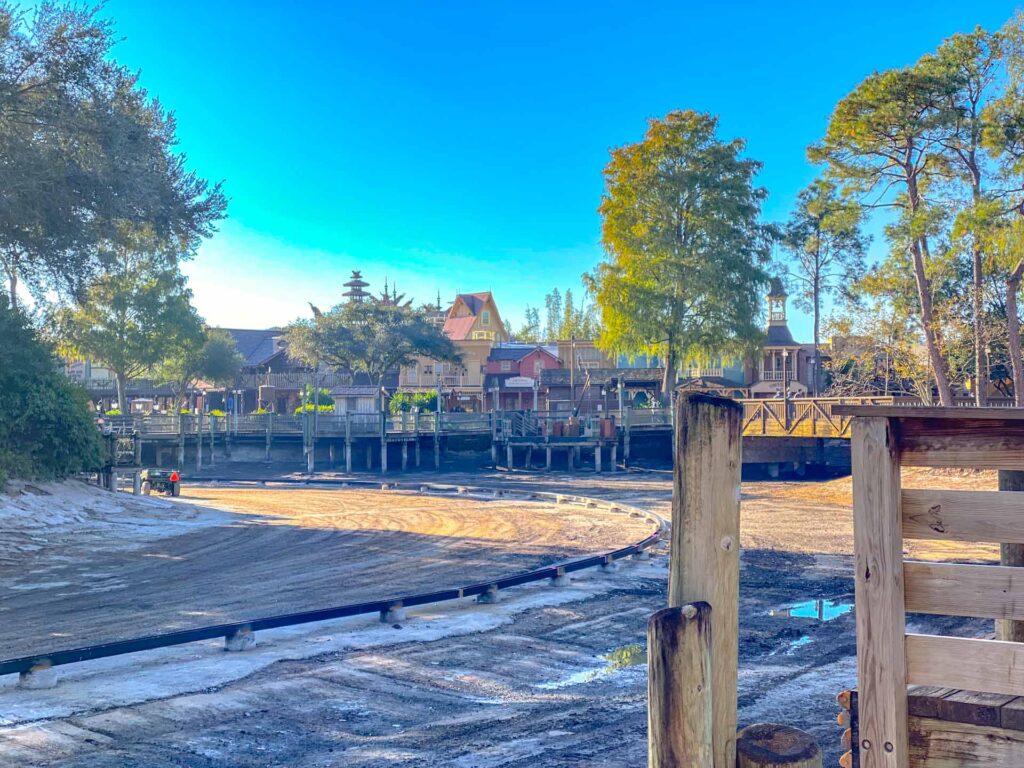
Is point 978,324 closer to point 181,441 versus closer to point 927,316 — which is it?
point 927,316

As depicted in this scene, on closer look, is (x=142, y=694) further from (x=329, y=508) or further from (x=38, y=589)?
(x=329, y=508)

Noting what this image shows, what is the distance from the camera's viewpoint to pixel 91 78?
21.0 meters

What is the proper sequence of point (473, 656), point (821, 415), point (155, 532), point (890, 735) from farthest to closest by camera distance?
point (821, 415)
point (155, 532)
point (473, 656)
point (890, 735)

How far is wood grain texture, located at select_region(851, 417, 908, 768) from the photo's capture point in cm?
319

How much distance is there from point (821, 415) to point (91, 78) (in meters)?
30.6

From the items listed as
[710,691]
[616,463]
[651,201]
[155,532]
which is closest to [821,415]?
[616,463]

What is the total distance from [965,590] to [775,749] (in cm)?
101

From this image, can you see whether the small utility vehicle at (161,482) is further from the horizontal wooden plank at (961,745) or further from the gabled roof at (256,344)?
the gabled roof at (256,344)

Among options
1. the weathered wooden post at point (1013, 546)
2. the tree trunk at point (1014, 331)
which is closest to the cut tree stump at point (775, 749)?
the weathered wooden post at point (1013, 546)


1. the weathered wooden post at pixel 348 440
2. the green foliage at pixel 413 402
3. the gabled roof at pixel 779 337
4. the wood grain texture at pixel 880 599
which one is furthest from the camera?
the gabled roof at pixel 779 337

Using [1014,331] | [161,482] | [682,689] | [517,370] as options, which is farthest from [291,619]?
[517,370]

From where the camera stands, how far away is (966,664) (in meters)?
3.12

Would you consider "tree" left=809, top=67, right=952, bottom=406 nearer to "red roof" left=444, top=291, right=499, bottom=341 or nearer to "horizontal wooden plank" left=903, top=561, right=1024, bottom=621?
"horizontal wooden plank" left=903, top=561, right=1024, bottom=621

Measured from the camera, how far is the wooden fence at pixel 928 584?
311cm
